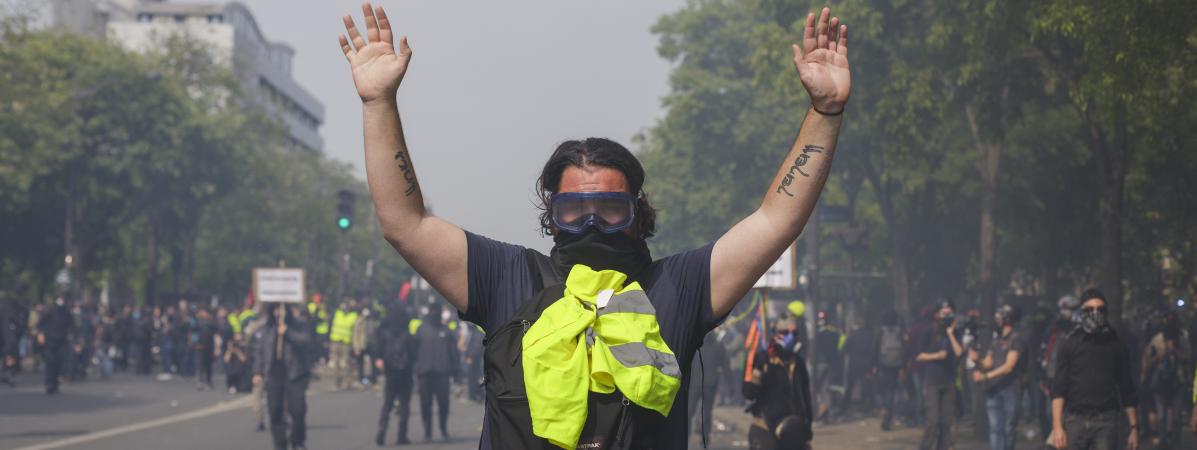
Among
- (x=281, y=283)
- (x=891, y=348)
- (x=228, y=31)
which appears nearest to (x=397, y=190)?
(x=281, y=283)

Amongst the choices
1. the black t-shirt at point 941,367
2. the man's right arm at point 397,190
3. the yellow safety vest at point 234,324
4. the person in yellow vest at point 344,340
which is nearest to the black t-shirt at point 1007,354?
the black t-shirt at point 941,367

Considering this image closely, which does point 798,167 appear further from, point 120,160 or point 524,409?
point 120,160

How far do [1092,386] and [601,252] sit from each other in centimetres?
848

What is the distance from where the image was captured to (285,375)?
1680 centimetres

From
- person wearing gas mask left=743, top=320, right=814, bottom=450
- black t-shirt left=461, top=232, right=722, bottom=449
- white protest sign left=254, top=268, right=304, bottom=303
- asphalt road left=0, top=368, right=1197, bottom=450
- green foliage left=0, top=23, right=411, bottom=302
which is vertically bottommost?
asphalt road left=0, top=368, right=1197, bottom=450

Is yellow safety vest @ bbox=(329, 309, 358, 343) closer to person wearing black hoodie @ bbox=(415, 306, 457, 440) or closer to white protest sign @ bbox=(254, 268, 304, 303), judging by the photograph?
white protest sign @ bbox=(254, 268, 304, 303)

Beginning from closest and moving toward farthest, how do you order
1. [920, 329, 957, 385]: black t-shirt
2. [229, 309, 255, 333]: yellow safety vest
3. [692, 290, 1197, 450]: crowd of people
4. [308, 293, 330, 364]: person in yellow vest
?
1. [692, 290, 1197, 450]: crowd of people
2. [920, 329, 957, 385]: black t-shirt
3. [229, 309, 255, 333]: yellow safety vest
4. [308, 293, 330, 364]: person in yellow vest

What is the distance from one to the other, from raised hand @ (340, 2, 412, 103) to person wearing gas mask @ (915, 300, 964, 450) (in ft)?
49.4

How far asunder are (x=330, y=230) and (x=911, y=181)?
50.5 m

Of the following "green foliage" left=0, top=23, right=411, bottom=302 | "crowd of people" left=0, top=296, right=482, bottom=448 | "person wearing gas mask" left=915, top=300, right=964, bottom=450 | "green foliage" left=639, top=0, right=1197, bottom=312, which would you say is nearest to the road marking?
"crowd of people" left=0, top=296, right=482, bottom=448

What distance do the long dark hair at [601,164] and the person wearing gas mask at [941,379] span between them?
48.4 feet

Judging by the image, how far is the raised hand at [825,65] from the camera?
3.45m

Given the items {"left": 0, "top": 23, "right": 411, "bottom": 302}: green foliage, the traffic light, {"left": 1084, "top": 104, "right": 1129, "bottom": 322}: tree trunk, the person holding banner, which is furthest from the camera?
{"left": 0, "top": 23, "right": 411, "bottom": 302}: green foliage

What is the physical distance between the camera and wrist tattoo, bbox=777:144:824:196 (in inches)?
136
